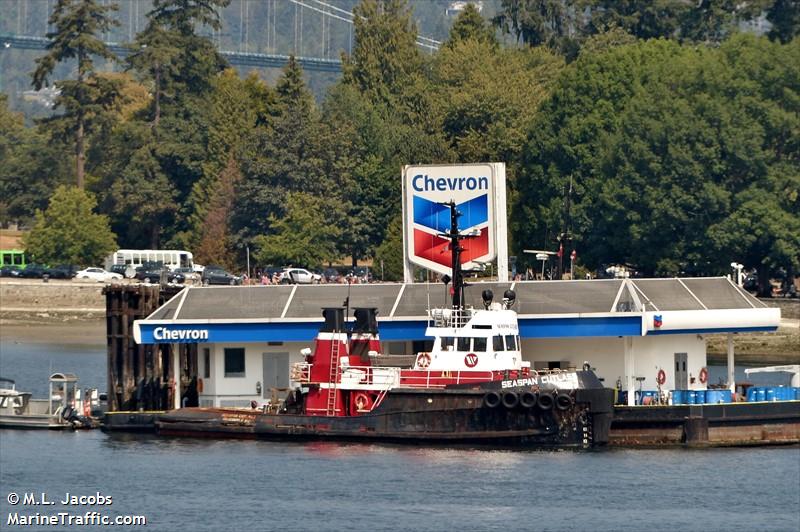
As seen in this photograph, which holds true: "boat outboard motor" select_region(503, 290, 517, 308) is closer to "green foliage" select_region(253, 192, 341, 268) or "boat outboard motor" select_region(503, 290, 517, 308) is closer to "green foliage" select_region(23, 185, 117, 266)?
"green foliage" select_region(253, 192, 341, 268)

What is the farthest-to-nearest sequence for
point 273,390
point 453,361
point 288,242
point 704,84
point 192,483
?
point 288,242
point 704,84
point 273,390
point 453,361
point 192,483

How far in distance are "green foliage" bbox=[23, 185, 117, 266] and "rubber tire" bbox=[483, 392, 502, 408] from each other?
9080 centimetres

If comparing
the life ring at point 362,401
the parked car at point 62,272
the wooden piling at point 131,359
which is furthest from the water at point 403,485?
the parked car at point 62,272

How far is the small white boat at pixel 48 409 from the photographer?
70688 millimetres

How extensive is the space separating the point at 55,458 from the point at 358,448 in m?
9.92

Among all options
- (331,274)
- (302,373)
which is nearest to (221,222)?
(331,274)

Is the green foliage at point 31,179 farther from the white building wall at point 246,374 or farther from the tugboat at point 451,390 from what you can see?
the tugboat at point 451,390

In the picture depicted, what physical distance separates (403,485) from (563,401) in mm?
7229

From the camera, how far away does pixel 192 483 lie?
191 ft

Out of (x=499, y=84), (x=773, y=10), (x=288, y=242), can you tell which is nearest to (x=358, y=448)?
(x=288, y=242)

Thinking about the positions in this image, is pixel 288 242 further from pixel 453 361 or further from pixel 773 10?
pixel 453 361

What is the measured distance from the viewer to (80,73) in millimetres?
167500

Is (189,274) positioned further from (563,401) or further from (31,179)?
(563,401)

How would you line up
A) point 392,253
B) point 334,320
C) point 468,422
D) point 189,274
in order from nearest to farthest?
point 468,422, point 334,320, point 392,253, point 189,274
